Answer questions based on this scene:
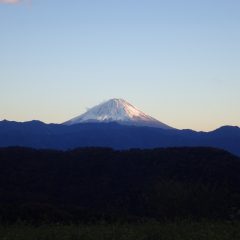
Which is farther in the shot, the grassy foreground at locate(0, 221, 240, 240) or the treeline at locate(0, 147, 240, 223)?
the treeline at locate(0, 147, 240, 223)

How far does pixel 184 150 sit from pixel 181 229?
74.9 m

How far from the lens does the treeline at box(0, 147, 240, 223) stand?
5450 cm

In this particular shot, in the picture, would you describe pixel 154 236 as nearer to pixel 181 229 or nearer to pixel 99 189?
pixel 181 229

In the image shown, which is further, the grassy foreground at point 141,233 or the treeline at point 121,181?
the treeline at point 121,181

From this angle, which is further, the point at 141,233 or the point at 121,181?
the point at 121,181

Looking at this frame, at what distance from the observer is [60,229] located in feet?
51.2

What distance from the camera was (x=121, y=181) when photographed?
257 feet

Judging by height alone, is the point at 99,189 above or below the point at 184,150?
below

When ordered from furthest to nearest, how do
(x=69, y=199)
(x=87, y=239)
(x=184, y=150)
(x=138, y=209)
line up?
1. (x=184, y=150)
2. (x=69, y=199)
3. (x=138, y=209)
4. (x=87, y=239)

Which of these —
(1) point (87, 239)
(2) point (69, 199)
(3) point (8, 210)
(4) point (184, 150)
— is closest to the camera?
(1) point (87, 239)

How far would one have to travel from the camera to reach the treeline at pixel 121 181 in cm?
5450

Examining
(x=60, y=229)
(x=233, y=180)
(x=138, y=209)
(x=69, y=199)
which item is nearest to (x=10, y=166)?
(x=69, y=199)

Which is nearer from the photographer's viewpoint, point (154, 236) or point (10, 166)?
point (154, 236)

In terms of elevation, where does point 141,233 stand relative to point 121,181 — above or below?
above
